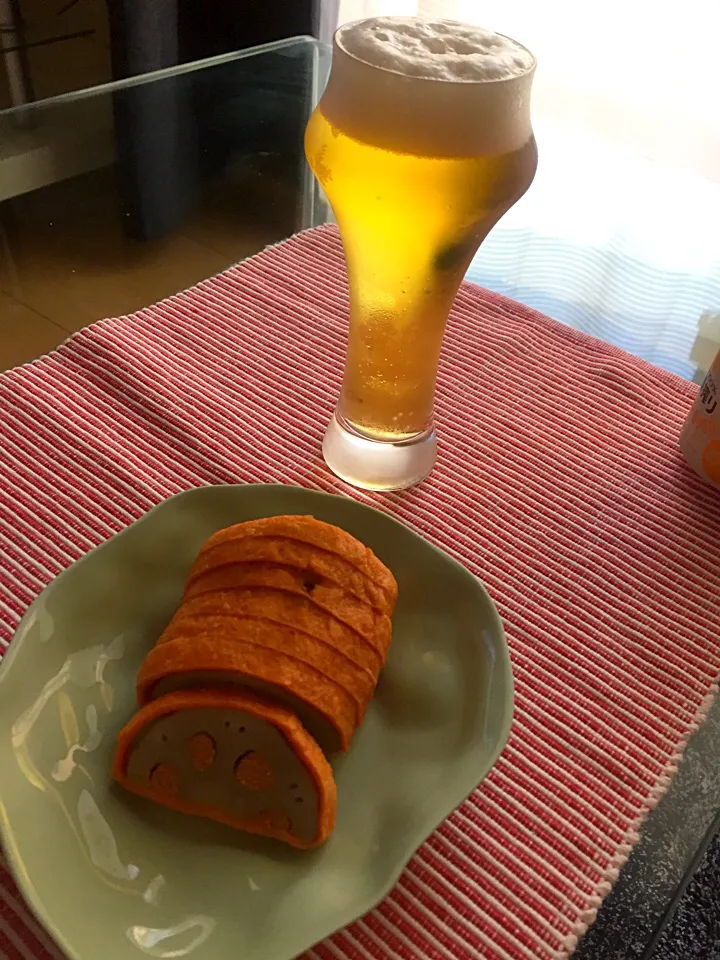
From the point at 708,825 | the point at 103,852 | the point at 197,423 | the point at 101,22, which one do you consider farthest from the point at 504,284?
the point at 101,22

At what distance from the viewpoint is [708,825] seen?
1.47ft

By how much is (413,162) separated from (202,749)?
309 mm

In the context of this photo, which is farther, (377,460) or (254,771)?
(377,460)

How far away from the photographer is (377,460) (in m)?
0.59

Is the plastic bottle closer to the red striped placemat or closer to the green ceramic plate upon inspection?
the red striped placemat

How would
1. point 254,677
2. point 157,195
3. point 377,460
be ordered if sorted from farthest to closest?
point 157,195
point 377,460
point 254,677

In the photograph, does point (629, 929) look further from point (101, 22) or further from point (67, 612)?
point (101, 22)

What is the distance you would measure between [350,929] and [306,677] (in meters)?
0.11

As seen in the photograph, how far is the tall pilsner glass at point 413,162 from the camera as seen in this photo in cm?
46

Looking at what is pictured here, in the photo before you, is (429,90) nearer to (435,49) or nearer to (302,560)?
(435,49)

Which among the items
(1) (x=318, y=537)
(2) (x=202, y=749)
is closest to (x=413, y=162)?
(1) (x=318, y=537)

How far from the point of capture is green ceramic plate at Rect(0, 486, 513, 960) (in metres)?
0.34

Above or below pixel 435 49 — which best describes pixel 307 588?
below

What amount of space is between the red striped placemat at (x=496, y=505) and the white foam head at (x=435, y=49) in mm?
254
